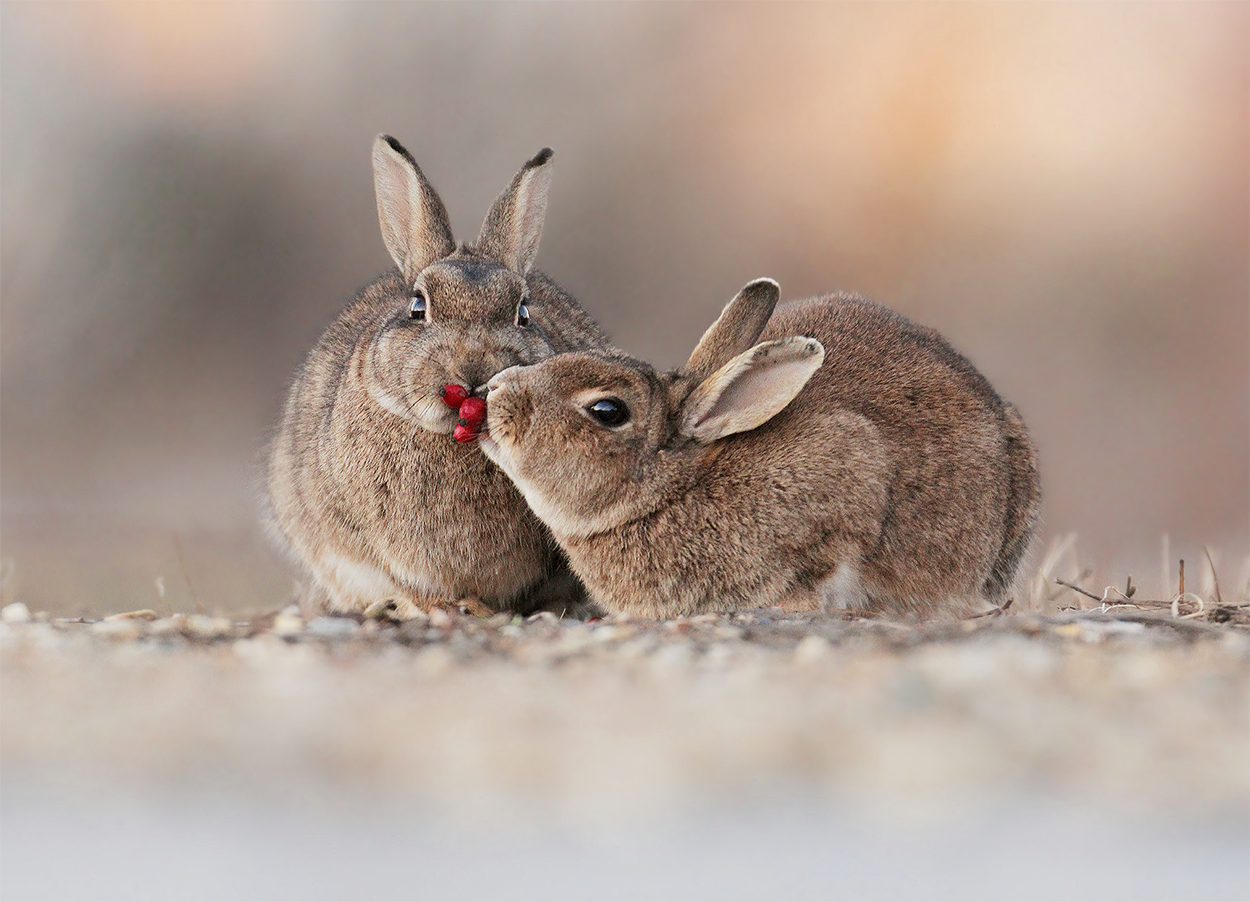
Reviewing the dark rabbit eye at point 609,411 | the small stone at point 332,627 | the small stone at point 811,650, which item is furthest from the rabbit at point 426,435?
the small stone at point 811,650

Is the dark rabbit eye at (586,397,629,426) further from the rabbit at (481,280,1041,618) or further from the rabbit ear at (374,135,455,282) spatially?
the rabbit ear at (374,135,455,282)

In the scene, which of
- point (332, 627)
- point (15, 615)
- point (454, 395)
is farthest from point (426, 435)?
point (15, 615)

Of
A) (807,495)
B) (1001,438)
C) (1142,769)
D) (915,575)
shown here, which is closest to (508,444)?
(807,495)

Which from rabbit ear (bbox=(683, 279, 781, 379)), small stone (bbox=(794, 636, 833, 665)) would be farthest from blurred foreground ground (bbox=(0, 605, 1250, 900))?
rabbit ear (bbox=(683, 279, 781, 379))

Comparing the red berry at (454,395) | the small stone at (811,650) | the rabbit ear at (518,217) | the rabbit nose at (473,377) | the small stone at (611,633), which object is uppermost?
the rabbit ear at (518,217)

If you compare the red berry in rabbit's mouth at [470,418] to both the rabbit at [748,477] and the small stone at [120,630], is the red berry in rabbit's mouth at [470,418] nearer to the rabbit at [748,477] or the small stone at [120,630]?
the rabbit at [748,477]

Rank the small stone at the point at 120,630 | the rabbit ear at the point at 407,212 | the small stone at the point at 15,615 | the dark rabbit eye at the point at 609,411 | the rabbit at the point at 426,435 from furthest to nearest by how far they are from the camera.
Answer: the rabbit ear at the point at 407,212 < the rabbit at the point at 426,435 < the dark rabbit eye at the point at 609,411 < the small stone at the point at 15,615 < the small stone at the point at 120,630
